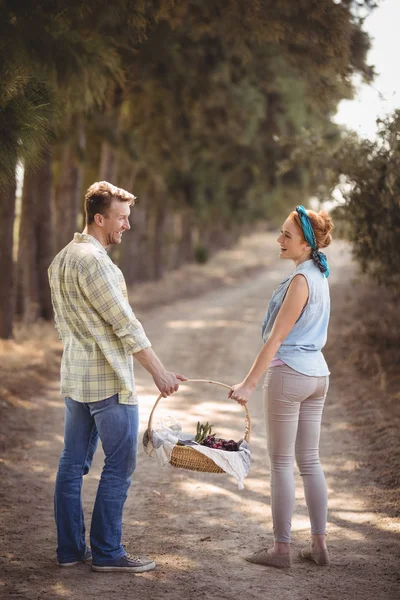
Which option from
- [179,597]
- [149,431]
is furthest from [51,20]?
[179,597]

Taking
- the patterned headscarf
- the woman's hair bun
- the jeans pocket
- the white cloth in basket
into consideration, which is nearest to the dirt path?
the white cloth in basket

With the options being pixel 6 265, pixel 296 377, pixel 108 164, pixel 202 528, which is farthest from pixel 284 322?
pixel 108 164

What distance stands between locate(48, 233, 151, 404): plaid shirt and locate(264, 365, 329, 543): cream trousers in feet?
2.65

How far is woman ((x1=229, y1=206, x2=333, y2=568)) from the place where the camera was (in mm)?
4387

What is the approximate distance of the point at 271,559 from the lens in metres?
4.54

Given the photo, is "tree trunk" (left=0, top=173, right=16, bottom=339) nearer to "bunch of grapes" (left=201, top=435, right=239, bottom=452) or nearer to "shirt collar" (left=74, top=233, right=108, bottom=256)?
"shirt collar" (left=74, top=233, right=108, bottom=256)

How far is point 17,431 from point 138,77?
6.19 metres

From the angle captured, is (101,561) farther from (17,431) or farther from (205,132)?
(205,132)

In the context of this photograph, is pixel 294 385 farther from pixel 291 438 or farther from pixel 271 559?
pixel 271 559

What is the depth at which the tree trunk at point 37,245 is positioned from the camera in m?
14.9

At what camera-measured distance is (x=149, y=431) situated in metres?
4.46

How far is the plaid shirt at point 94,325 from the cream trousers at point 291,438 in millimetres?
807

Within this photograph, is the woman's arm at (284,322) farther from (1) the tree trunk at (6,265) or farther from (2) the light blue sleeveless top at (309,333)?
(1) the tree trunk at (6,265)

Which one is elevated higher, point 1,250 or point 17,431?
point 1,250
